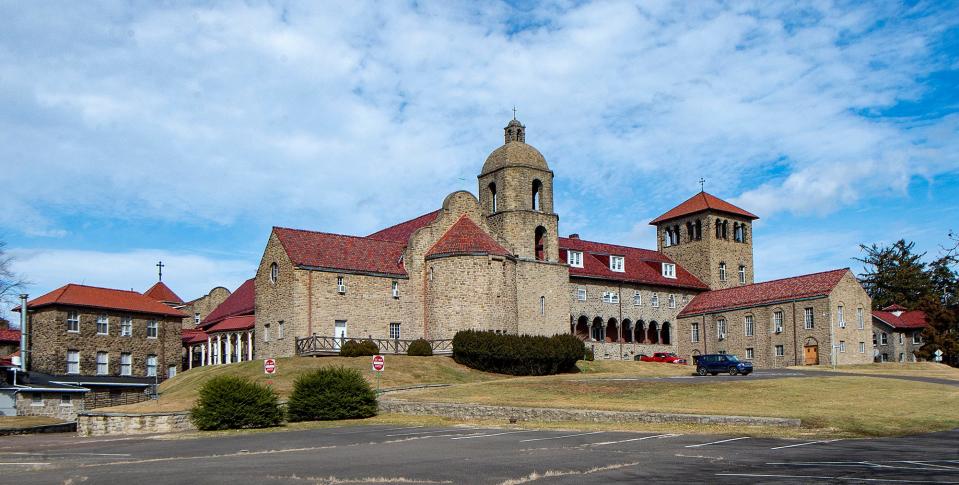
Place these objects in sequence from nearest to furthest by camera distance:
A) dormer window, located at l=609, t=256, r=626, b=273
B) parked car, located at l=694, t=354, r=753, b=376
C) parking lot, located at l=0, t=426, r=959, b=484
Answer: parking lot, located at l=0, t=426, r=959, b=484 → parked car, located at l=694, t=354, r=753, b=376 → dormer window, located at l=609, t=256, r=626, b=273

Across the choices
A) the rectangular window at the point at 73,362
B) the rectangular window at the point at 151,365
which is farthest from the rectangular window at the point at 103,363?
the rectangular window at the point at 151,365

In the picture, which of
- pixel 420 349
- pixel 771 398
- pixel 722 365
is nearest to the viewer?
pixel 771 398

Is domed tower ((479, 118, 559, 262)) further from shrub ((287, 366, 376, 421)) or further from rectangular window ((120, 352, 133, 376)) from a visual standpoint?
shrub ((287, 366, 376, 421))

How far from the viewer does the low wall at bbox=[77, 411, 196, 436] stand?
118 feet

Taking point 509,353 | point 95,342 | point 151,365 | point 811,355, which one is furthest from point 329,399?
point 811,355

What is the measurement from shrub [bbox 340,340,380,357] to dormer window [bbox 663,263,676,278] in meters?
34.1

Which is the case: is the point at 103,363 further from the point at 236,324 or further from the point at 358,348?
Answer: the point at 358,348

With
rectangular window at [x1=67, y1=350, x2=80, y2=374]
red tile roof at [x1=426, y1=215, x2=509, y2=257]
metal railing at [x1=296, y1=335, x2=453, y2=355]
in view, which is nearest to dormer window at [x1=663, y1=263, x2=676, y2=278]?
red tile roof at [x1=426, y1=215, x2=509, y2=257]

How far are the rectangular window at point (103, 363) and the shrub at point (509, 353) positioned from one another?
82.0 feet

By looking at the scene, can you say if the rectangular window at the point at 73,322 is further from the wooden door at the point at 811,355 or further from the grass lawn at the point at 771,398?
the wooden door at the point at 811,355

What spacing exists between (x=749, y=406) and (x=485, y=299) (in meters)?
25.5

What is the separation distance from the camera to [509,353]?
55406 mm

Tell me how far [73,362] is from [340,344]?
19.6 m

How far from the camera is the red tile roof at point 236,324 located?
214ft
